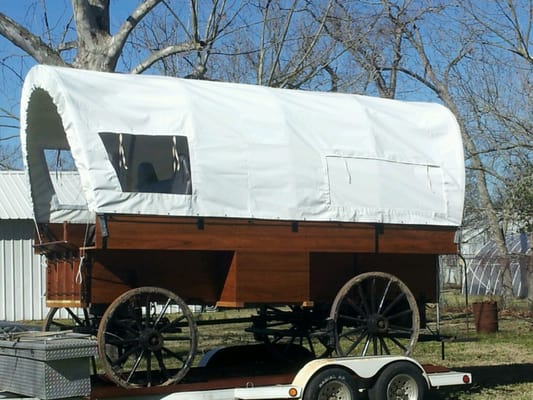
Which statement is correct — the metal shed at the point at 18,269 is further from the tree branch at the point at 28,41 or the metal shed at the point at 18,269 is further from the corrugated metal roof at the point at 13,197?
the tree branch at the point at 28,41

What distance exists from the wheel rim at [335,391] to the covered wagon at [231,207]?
0.52m

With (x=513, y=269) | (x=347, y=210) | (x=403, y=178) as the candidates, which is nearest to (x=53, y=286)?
(x=347, y=210)

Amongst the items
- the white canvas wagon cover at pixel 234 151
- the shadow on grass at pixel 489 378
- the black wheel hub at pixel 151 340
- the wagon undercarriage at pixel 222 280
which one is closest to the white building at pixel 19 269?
the shadow on grass at pixel 489 378

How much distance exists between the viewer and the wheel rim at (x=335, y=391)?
938 centimetres

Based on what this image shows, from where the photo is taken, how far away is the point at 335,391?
31.2 feet

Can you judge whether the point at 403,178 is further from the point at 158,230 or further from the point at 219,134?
the point at 158,230

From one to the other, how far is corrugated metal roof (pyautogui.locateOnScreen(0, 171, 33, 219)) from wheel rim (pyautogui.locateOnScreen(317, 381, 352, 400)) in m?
16.9

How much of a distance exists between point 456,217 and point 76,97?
4.56m

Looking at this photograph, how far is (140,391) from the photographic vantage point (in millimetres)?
8836

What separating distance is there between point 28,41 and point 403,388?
9340 millimetres

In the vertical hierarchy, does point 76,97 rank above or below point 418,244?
above

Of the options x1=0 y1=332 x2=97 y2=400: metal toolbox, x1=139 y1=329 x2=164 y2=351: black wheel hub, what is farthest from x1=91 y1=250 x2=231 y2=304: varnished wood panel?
x1=0 y1=332 x2=97 y2=400: metal toolbox

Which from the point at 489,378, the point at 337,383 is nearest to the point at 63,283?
the point at 337,383

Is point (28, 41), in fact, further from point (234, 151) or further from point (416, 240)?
point (416, 240)
